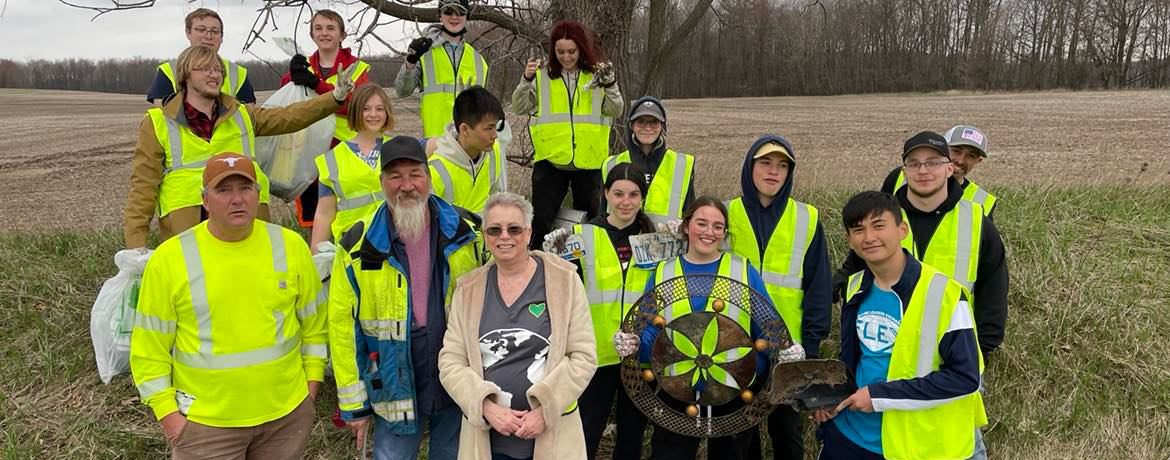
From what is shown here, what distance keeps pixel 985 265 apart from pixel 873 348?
1.11m

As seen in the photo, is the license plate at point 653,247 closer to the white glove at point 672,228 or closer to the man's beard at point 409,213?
the white glove at point 672,228

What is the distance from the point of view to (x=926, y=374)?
10.1 ft

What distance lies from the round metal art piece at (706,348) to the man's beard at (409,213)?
1.13 meters

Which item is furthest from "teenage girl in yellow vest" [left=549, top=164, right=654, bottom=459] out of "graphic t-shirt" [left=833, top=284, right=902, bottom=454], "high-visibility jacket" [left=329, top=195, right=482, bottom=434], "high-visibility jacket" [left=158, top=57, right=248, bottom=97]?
"high-visibility jacket" [left=158, top=57, right=248, bottom=97]

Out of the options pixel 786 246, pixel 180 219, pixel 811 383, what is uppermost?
pixel 180 219

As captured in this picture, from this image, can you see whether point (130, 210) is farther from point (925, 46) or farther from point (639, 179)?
point (925, 46)

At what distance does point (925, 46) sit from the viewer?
2373 inches

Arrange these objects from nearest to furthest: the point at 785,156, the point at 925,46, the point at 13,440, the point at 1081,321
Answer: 1. the point at 785,156
2. the point at 13,440
3. the point at 1081,321
4. the point at 925,46

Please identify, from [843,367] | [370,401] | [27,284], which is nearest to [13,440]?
[27,284]

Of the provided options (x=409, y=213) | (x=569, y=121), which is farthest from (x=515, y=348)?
(x=569, y=121)

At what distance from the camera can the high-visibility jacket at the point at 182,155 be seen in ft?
13.6

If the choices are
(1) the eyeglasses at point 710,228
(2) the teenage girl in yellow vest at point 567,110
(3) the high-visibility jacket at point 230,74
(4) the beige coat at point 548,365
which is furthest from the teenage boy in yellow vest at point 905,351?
(3) the high-visibility jacket at point 230,74

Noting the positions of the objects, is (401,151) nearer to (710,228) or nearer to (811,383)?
(710,228)

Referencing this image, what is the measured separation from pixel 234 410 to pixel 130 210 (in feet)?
5.63
